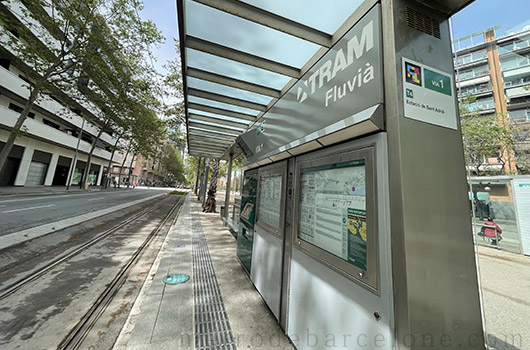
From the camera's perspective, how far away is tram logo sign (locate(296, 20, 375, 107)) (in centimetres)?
148

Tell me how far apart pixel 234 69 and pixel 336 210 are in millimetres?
2585

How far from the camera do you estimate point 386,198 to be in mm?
1203

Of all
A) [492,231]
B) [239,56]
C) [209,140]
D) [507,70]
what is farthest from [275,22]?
[507,70]

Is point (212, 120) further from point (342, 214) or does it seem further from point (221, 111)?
point (342, 214)

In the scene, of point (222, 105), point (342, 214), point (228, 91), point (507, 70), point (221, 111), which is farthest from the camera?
point (507, 70)

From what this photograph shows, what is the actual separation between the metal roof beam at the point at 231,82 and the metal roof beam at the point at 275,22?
1257 millimetres

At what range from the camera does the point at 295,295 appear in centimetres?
201

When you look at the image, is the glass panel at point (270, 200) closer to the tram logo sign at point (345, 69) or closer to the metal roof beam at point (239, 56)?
the tram logo sign at point (345, 69)

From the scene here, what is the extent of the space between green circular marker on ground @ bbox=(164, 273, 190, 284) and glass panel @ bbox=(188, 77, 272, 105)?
3418mm

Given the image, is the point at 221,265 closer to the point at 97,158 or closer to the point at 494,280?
the point at 494,280

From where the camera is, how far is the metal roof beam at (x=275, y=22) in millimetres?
1935

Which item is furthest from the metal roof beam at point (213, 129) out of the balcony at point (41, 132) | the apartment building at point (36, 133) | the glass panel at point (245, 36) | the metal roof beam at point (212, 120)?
the balcony at point (41, 132)

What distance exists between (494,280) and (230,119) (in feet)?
21.7

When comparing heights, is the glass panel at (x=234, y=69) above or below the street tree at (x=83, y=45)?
below
